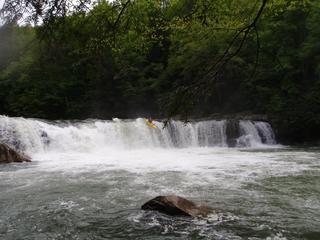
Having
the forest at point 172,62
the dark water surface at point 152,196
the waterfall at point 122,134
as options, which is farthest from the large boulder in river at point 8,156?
the forest at point 172,62

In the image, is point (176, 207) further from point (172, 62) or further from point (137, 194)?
point (172, 62)

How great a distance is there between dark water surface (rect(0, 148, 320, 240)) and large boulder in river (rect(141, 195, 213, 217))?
0.12 m

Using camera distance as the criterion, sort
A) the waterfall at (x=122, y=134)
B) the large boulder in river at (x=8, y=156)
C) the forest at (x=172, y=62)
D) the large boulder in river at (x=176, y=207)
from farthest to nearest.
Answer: the waterfall at (x=122, y=134) < the large boulder in river at (x=8, y=156) < the large boulder in river at (x=176, y=207) < the forest at (x=172, y=62)

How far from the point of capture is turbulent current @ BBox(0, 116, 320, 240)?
4.97 m

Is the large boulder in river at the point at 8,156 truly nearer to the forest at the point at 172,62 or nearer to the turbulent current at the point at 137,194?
the turbulent current at the point at 137,194

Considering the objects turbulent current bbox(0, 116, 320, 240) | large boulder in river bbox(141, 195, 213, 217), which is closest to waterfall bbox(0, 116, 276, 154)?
turbulent current bbox(0, 116, 320, 240)

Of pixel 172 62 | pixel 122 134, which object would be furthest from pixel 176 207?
pixel 172 62

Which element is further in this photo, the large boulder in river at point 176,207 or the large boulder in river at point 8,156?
the large boulder in river at point 8,156

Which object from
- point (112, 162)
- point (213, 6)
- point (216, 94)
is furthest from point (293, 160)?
point (216, 94)

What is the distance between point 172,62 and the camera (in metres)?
27.6

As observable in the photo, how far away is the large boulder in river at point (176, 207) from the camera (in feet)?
18.1

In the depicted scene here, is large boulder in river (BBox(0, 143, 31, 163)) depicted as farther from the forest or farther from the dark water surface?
the forest

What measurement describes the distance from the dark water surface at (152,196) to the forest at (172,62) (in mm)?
1575

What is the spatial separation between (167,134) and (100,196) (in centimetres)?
1253
